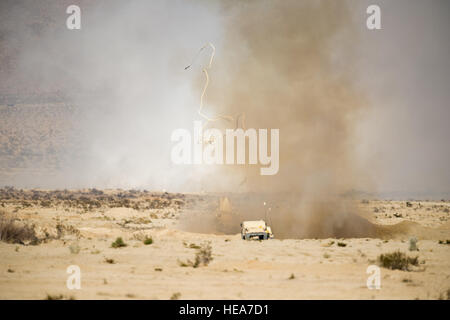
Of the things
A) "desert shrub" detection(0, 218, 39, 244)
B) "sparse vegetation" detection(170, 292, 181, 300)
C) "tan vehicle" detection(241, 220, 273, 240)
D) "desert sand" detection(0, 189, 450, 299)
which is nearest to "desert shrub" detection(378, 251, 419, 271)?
"desert sand" detection(0, 189, 450, 299)

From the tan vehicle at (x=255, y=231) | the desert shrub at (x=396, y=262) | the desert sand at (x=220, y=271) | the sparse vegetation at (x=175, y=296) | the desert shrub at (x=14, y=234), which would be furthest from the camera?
the tan vehicle at (x=255, y=231)

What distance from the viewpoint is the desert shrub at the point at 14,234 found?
65.5ft

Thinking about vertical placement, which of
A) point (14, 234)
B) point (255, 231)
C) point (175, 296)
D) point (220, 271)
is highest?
point (175, 296)

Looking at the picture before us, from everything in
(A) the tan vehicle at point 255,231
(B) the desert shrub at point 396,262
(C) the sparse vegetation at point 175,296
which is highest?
(C) the sparse vegetation at point 175,296

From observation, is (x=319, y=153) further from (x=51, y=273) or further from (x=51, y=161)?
(x=51, y=161)

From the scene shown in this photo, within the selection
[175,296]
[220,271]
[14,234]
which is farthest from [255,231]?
[175,296]

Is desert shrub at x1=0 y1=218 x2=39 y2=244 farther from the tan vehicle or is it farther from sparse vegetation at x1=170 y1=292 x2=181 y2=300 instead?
sparse vegetation at x1=170 y1=292 x2=181 y2=300

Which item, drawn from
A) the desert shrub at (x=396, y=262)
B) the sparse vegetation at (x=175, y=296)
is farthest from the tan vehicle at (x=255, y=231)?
the sparse vegetation at (x=175, y=296)

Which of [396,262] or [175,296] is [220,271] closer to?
[175,296]

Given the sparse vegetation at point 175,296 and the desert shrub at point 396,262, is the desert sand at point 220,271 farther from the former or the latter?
the desert shrub at point 396,262

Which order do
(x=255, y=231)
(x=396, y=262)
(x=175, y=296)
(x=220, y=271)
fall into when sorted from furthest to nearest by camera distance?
(x=255, y=231)
(x=396, y=262)
(x=220, y=271)
(x=175, y=296)

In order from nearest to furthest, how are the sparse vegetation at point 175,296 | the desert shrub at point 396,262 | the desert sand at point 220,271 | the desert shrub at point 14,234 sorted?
1. the sparse vegetation at point 175,296
2. the desert sand at point 220,271
3. the desert shrub at point 396,262
4. the desert shrub at point 14,234

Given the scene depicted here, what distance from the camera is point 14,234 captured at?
20.3 m

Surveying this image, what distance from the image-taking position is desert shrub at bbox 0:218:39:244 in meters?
20.0
